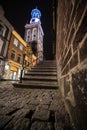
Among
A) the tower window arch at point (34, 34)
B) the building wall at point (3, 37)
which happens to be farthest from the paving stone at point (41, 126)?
the tower window arch at point (34, 34)

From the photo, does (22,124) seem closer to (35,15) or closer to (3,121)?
(3,121)

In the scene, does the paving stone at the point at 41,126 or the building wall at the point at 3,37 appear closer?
the paving stone at the point at 41,126

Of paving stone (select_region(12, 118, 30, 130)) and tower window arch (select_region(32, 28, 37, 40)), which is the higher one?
tower window arch (select_region(32, 28, 37, 40))

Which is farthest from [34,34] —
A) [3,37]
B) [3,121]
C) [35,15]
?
[3,121]

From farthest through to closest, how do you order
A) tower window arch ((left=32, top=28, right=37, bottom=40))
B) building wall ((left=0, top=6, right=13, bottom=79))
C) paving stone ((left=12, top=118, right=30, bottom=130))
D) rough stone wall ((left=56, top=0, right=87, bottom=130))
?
tower window arch ((left=32, top=28, right=37, bottom=40))
building wall ((left=0, top=6, right=13, bottom=79))
paving stone ((left=12, top=118, right=30, bottom=130))
rough stone wall ((left=56, top=0, right=87, bottom=130))

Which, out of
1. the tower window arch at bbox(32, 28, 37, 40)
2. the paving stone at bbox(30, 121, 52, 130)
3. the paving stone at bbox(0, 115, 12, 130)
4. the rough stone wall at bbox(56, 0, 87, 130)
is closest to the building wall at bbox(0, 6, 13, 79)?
the paving stone at bbox(0, 115, 12, 130)

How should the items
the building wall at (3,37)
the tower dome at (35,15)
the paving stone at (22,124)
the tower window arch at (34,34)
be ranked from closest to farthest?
the paving stone at (22,124) → the building wall at (3,37) → the tower window arch at (34,34) → the tower dome at (35,15)

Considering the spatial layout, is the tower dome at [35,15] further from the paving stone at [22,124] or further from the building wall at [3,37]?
the paving stone at [22,124]

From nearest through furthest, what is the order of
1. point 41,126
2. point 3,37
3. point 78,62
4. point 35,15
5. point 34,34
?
1. point 78,62
2. point 41,126
3. point 3,37
4. point 34,34
5. point 35,15

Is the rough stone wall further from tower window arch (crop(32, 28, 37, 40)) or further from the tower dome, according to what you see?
the tower dome

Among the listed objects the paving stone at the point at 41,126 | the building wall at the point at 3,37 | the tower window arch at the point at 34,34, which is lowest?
the paving stone at the point at 41,126

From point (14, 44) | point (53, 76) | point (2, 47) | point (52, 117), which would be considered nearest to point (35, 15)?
point (14, 44)

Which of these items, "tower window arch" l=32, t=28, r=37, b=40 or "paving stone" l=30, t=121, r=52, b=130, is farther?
"tower window arch" l=32, t=28, r=37, b=40

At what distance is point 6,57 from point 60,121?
11236 millimetres
